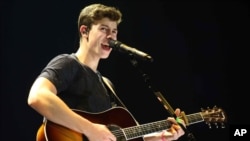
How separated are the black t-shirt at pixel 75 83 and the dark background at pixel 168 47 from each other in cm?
78

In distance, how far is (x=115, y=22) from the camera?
2459mm

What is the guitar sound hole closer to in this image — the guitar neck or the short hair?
the guitar neck

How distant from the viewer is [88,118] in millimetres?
2105

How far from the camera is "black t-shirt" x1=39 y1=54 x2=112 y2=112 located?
82.7 inches

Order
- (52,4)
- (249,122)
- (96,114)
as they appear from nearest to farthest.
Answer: (96,114), (52,4), (249,122)

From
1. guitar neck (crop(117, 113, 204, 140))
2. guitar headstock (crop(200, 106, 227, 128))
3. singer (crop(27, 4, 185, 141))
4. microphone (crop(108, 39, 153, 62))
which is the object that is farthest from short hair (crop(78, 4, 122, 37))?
guitar headstock (crop(200, 106, 227, 128))

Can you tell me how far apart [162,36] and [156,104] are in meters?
0.66

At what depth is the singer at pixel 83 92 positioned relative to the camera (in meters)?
1.96

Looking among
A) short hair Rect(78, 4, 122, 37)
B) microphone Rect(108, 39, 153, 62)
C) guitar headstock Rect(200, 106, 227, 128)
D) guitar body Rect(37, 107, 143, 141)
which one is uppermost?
short hair Rect(78, 4, 122, 37)

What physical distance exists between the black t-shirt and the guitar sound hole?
0.52ft

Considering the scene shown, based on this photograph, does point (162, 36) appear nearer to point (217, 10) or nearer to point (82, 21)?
point (217, 10)

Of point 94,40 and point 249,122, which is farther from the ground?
point 94,40

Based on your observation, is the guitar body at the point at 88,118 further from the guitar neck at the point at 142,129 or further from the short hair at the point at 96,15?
the short hair at the point at 96,15

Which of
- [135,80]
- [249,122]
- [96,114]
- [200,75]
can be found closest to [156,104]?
[135,80]
